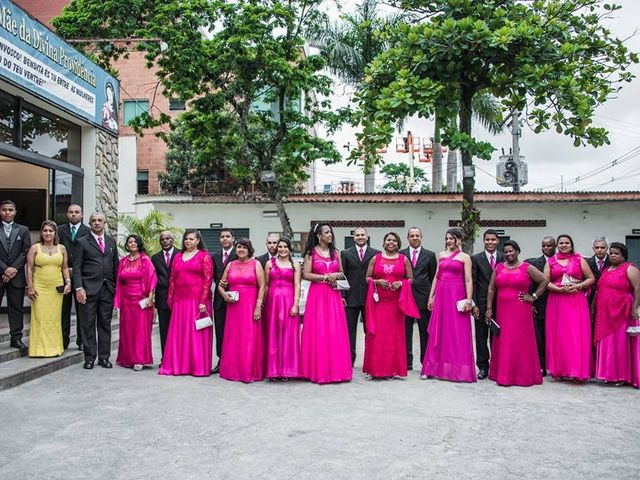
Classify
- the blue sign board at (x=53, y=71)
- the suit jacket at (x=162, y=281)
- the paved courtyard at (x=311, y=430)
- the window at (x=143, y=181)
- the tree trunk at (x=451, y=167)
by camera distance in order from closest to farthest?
the paved courtyard at (x=311, y=430)
the suit jacket at (x=162, y=281)
the blue sign board at (x=53, y=71)
the tree trunk at (x=451, y=167)
the window at (x=143, y=181)

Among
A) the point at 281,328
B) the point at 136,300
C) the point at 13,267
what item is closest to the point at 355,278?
the point at 281,328

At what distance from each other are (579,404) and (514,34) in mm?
8095

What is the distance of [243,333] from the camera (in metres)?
7.66

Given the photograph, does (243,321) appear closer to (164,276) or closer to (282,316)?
(282,316)

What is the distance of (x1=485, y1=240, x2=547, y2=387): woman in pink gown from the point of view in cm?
757

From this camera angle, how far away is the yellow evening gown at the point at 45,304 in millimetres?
7957

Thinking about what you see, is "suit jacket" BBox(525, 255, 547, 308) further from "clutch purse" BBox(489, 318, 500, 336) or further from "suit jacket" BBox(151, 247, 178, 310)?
"suit jacket" BBox(151, 247, 178, 310)

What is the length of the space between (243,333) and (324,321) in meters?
0.96

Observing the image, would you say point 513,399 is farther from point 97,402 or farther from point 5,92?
point 5,92

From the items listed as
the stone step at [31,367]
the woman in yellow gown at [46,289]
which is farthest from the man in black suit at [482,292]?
the woman in yellow gown at [46,289]

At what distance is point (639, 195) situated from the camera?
71.7 feet

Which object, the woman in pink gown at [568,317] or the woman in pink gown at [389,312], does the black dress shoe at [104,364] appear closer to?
the woman in pink gown at [389,312]

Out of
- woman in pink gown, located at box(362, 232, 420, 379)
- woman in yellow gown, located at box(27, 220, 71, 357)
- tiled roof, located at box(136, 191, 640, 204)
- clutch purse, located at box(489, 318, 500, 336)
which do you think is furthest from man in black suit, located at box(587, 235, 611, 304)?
tiled roof, located at box(136, 191, 640, 204)

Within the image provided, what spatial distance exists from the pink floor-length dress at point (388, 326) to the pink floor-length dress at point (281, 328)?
0.90m
